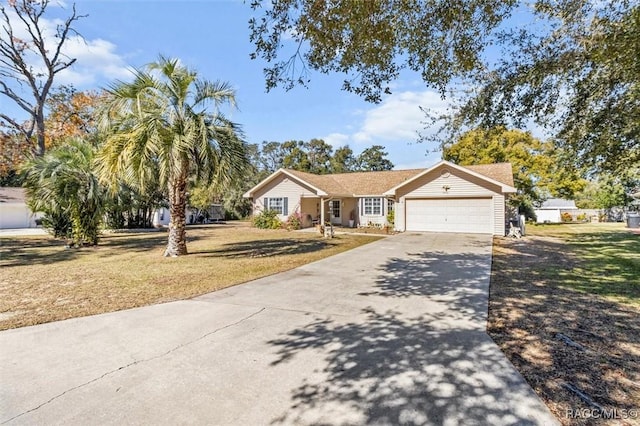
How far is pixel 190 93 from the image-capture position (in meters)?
10.2

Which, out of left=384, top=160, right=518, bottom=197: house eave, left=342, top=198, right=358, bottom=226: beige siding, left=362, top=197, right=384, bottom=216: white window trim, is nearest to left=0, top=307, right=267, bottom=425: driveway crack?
left=384, top=160, right=518, bottom=197: house eave

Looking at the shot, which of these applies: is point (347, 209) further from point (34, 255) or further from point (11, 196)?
point (11, 196)

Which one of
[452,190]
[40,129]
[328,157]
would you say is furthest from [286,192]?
[328,157]

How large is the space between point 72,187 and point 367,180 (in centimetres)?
1939

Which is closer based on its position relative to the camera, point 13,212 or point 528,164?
point 13,212

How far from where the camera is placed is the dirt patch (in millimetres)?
2842

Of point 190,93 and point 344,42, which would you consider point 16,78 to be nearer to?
point 190,93

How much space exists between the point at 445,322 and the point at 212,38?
843cm

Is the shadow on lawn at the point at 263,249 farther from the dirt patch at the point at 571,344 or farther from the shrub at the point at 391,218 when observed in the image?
the shrub at the point at 391,218

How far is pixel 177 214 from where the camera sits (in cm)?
1079

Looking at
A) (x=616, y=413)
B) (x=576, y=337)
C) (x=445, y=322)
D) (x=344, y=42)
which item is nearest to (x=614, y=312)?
(x=576, y=337)

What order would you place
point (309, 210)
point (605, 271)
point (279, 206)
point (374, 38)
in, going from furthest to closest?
point (309, 210)
point (279, 206)
point (605, 271)
point (374, 38)

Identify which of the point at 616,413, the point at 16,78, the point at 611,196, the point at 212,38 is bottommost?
the point at 616,413

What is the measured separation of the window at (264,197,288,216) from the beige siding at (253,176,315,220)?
23cm
